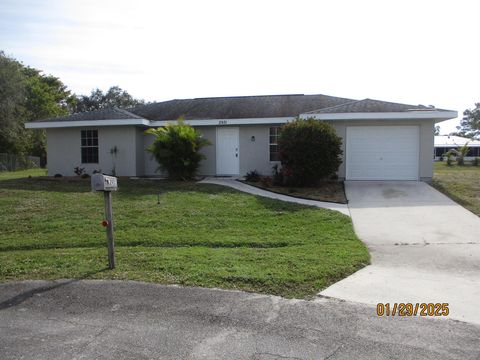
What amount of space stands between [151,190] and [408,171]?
9415 mm

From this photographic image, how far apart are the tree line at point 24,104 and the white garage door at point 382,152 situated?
28.3 metres

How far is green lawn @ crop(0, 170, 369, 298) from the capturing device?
19.1 feet

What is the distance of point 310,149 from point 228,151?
16.8 feet

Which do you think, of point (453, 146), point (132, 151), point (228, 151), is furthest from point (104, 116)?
point (453, 146)

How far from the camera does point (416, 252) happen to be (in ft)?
23.9

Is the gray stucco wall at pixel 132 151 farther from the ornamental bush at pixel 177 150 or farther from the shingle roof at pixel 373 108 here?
the ornamental bush at pixel 177 150

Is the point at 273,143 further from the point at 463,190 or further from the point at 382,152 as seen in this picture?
the point at 463,190

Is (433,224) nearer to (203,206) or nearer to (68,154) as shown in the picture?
(203,206)

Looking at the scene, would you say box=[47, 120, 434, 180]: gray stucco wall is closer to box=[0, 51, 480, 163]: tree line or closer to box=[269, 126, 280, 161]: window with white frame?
box=[269, 126, 280, 161]: window with white frame

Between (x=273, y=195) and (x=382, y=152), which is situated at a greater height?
(x=382, y=152)

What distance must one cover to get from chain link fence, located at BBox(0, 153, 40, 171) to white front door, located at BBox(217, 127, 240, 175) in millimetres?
21427

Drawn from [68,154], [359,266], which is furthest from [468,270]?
[68,154]

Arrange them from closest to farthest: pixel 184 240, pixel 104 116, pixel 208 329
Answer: pixel 208 329 → pixel 184 240 → pixel 104 116

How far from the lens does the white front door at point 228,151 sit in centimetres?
1816
